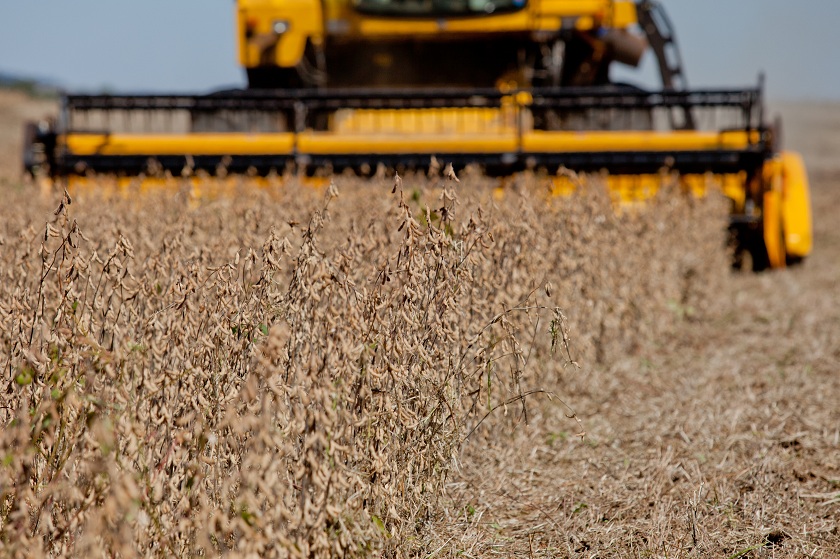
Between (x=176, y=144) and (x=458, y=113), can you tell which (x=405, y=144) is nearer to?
(x=458, y=113)

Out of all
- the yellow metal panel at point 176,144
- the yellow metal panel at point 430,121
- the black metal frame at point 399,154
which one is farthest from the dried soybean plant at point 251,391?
the yellow metal panel at point 430,121

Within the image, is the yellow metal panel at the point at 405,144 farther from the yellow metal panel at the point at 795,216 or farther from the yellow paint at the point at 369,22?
the yellow metal panel at the point at 795,216

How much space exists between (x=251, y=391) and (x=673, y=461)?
2109 millimetres

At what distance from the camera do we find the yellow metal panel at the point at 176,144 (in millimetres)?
6547

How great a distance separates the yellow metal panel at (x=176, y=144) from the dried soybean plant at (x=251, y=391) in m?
3.31

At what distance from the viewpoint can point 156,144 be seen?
6590mm

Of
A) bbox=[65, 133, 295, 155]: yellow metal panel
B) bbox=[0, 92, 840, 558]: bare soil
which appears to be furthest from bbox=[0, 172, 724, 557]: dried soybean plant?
bbox=[65, 133, 295, 155]: yellow metal panel

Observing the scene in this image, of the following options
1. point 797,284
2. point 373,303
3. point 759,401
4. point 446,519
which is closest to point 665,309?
point 759,401

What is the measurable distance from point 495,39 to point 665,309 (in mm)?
3435

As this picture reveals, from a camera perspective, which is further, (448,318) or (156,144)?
(156,144)

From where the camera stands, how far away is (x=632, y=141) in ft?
21.9

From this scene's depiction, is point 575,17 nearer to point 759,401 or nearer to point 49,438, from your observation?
point 759,401

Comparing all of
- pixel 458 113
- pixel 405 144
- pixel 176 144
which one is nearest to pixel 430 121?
pixel 458 113

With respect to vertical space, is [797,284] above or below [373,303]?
below
